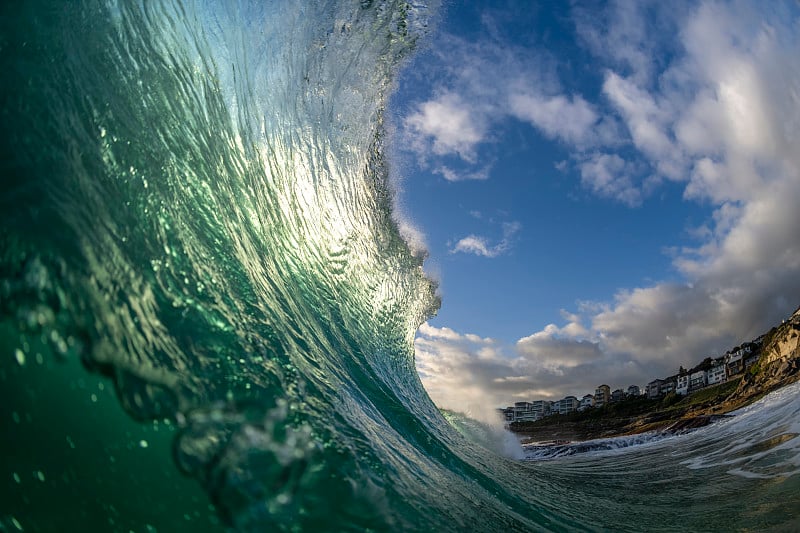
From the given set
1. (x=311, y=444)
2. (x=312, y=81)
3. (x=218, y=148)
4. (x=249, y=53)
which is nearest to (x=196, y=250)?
(x=311, y=444)

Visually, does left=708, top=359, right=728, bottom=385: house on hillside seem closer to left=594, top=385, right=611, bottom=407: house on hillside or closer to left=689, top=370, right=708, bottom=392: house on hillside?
left=689, top=370, right=708, bottom=392: house on hillside

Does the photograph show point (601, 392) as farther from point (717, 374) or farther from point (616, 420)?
point (717, 374)

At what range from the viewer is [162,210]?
2.45 m

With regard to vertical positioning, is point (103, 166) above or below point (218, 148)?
below

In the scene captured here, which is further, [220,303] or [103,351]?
[220,303]

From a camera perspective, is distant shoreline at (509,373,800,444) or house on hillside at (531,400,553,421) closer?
distant shoreline at (509,373,800,444)

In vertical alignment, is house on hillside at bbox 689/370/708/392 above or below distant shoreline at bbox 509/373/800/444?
above

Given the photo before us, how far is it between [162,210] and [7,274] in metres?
1.00

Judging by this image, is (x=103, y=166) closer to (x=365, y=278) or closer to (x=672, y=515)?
(x=672, y=515)

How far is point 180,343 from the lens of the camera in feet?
6.14

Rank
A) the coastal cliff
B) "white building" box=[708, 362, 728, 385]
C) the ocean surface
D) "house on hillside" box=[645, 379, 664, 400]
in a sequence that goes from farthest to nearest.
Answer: "house on hillside" box=[645, 379, 664, 400], "white building" box=[708, 362, 728, 385], the coastal cliff, the ocean surface

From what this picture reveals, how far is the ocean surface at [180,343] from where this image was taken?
59.4 inches

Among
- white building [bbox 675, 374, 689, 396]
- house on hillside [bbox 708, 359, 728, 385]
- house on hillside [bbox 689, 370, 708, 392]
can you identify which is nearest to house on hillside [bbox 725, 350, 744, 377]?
house on hillside [bbox 708, 359, 728, 385]

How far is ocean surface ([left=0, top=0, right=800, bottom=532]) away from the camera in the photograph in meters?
1.51
